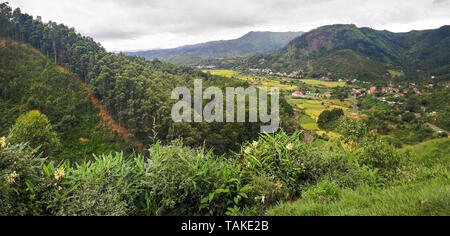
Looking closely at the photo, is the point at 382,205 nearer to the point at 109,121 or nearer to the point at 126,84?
the point at 109,121

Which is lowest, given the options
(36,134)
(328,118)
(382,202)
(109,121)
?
(328,118)

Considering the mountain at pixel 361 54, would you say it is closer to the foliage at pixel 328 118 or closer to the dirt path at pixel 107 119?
the foliage at pixel 328 118

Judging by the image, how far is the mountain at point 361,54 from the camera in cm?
9631

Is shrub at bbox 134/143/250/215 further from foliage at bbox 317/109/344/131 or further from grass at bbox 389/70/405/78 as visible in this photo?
grass at bbox 389/70/405/78

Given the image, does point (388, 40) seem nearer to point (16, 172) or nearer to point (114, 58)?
point (114, 58)

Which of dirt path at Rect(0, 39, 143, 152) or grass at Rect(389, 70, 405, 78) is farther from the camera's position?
grass at Rect(389, 70, 405, 78)

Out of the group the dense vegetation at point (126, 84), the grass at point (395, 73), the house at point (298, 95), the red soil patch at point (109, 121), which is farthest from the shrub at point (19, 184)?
the grass at point (395, 73)

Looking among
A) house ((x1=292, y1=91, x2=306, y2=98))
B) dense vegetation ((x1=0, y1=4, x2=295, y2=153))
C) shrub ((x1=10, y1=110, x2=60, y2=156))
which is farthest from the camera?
house ((x1=292, y1=91, x2=306, y2=98))

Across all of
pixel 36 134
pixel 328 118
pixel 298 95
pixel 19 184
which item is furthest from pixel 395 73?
pixel 19 184

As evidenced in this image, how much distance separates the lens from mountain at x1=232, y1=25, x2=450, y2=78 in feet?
316

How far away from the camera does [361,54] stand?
121688 mm

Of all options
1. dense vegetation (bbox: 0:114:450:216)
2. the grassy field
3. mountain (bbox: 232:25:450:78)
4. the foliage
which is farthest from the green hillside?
mountain (bbox: 232:25:450:78)
